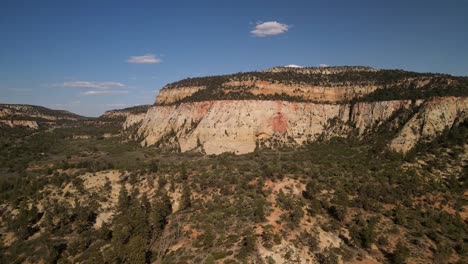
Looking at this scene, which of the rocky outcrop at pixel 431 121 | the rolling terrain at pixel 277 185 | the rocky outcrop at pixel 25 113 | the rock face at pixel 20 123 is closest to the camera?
the rolling terrain at pixel 277 185

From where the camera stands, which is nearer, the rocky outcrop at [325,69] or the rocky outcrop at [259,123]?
the rocky outcrop at [259,123]

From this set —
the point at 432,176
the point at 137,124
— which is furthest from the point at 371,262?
the point at 137,124

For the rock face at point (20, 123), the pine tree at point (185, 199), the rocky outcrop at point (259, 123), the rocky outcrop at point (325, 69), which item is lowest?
the pine tree at point (185, 199)

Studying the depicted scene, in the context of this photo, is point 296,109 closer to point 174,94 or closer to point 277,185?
Result: point 277,185

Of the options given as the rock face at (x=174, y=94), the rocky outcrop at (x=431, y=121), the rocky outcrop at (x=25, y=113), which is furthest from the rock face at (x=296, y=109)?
the rocky outcrop at (x=25, y=113)

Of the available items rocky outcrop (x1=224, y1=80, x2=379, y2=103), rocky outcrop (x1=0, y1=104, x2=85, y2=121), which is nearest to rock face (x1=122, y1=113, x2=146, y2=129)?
rocky outcrop (x1=224, y1=80, x2=379, y2=103)

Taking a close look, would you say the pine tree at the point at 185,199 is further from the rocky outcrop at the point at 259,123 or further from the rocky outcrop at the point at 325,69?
the rocky outcrop at the point at 325,69
